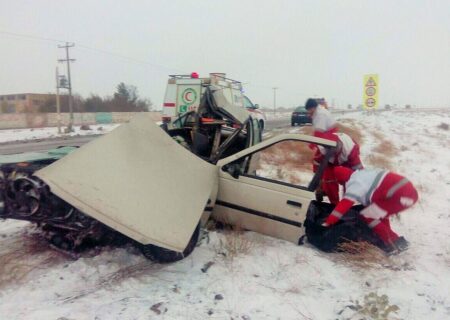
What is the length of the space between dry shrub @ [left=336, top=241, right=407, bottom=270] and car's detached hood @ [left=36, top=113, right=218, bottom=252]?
1.55m

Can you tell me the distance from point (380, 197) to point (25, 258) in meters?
3.61

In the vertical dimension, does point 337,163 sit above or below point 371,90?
below

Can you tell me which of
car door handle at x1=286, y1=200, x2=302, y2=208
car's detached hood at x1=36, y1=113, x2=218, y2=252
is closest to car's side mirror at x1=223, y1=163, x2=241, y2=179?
car's detached hood at x1=36, y1=113, x2=218, y2=252

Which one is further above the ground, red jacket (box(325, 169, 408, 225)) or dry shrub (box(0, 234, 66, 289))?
red jacket (box(325, 169, 408, 225))

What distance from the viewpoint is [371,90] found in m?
17.8

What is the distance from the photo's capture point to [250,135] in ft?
17.7

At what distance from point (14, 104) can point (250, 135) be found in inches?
2512

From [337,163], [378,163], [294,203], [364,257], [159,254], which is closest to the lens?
[159,254]

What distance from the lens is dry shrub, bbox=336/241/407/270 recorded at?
12.9ft

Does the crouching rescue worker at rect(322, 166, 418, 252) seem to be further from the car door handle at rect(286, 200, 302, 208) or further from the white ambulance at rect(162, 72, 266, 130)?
the white ambulance at rect(162, 72, 266, 130)

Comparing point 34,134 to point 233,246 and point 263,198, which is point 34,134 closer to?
point 263,198

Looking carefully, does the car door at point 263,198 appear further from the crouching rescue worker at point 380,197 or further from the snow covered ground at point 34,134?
the snow covered ground at point 34,134

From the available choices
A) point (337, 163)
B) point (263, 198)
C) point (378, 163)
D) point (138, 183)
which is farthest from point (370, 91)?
point (138, 183)

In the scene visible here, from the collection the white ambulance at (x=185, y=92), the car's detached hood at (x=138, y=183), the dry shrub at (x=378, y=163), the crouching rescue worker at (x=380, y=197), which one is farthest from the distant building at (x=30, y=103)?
the crouching rescue worker at (x=380, y=197)
